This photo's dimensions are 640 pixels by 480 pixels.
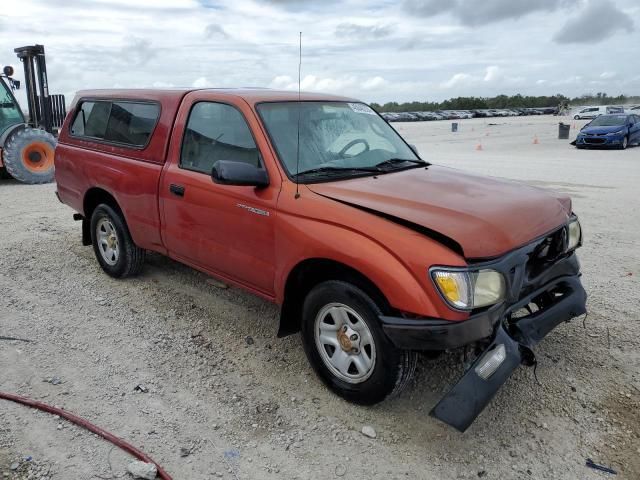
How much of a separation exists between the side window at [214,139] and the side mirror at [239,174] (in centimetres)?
22

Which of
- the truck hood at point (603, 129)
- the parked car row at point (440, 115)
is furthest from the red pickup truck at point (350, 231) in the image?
the parked car row at point (440, 115)

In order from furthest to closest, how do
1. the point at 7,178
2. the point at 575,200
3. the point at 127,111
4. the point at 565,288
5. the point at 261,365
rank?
the point at 7,178
the point at 575,200
the point at 127,111
the point at 261,365
the point at 565,288

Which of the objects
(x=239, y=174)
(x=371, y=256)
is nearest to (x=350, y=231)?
(x=371, y=256)

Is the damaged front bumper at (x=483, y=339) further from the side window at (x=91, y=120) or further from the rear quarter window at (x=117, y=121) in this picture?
the side window at (x=91, y=120)

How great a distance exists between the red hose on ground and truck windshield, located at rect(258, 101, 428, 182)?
1879 mm

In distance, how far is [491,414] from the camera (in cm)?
331

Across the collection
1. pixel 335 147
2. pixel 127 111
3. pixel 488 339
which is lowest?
pixel 488 339

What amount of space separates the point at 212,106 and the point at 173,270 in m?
2.22

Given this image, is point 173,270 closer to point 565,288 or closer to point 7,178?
point 565,288

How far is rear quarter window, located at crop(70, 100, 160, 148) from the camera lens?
4.73 m

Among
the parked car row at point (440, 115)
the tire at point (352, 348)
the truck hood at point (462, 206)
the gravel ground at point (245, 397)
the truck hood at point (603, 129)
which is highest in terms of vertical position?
the parked car row at point (440, 115)

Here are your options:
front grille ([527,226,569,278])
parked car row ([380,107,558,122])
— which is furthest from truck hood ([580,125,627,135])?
parked car row ([380,107,558,122])

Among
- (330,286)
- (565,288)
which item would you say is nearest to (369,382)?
(330,286)

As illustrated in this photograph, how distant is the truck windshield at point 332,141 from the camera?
3738 mm
